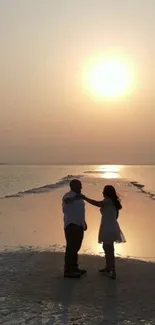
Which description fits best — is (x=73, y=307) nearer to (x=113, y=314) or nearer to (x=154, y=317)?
(x=113, y=314)

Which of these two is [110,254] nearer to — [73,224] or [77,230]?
[77,230]

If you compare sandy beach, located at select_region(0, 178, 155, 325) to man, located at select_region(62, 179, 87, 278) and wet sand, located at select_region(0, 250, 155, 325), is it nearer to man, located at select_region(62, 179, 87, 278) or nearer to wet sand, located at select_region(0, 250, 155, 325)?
wet sand, located at select_region(0, 250, 155, 325)

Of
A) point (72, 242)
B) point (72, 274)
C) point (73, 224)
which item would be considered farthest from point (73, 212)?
point (72, 274)

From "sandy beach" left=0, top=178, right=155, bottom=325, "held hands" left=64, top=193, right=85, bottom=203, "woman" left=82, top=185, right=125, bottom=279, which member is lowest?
"sandy beach" left=0, top=178, right=155, bottom=325

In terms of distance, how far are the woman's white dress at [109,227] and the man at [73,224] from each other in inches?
18.0

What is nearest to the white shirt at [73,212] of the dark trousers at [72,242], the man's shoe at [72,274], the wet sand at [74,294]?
the dark trousers at [72,242]

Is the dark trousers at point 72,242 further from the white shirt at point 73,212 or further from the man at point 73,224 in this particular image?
the white shirt at point 73,212

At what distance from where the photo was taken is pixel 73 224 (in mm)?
9617

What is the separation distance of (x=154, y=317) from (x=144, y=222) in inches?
538

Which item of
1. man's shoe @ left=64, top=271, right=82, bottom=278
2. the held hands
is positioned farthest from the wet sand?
the held hands

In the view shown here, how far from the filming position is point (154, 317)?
279 inches

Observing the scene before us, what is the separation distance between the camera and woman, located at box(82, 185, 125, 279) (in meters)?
9.65

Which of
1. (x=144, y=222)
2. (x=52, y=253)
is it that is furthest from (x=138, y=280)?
(x=144, y=222)

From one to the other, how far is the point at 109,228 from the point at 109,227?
1.0 inches
